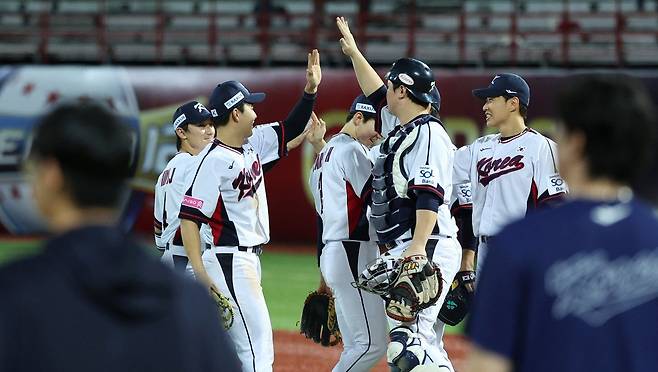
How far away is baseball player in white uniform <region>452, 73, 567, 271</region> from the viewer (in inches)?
281

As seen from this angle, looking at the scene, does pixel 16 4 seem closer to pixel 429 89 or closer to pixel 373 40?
pixel 373 40

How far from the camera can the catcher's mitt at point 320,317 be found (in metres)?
7.36

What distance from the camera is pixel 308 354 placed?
29.5ft

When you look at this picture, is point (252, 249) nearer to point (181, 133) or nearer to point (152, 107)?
point (181, 133)

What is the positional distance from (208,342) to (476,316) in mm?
670

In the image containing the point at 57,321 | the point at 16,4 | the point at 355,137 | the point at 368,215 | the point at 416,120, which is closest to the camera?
the point at 57,321

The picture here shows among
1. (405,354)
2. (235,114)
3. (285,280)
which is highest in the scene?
(235,114)

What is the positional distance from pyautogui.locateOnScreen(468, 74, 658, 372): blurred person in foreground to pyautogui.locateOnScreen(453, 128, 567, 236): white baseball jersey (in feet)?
14.5

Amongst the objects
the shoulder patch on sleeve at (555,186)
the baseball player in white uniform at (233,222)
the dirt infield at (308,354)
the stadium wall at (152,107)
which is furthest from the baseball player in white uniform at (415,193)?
the stadium wall at (152,107)

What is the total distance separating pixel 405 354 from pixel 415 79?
61.7 inches

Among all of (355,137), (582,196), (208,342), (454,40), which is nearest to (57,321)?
(208,342)

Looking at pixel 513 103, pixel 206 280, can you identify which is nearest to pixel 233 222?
pixel 206 280

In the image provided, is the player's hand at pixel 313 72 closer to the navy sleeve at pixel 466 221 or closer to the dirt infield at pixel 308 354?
the navy sleeve at pixel 466 221

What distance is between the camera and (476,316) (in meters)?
2.66
